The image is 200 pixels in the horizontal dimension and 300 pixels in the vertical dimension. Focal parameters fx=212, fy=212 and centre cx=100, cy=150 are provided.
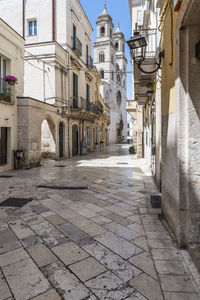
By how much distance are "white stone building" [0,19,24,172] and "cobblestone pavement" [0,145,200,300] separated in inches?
215

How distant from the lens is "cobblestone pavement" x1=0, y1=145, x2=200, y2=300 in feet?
6.53

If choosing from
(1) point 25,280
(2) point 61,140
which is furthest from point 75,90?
(1) point 25,280

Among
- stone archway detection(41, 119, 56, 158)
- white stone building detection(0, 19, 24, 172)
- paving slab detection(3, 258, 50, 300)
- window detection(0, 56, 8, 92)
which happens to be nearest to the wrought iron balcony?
stone archway detection(41, 119, 56, 158)

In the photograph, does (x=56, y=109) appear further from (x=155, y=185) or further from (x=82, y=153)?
Answer: (x=155, y=185)

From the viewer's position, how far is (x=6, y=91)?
9.13 metres

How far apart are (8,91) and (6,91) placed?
156mm

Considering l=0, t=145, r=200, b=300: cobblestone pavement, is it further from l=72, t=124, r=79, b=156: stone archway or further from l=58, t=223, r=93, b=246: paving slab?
l=72, t=124, r=79, b=156: stone archway

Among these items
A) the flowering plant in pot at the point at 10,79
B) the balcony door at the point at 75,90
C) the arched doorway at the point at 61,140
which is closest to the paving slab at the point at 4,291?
the flowering plant in pot at the point at 10,79

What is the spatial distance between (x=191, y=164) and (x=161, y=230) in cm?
127

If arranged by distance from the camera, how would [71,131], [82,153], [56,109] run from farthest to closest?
[82,153] < [71,131] < [56,109]

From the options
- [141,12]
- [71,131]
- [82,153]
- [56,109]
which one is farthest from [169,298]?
[82,153]

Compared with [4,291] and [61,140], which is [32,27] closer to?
[61,140]

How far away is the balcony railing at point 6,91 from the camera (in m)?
8.89

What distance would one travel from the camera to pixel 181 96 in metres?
2.62
